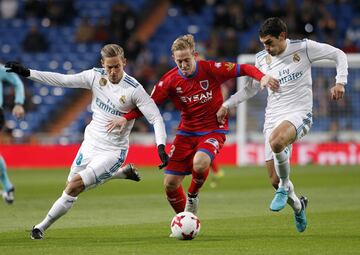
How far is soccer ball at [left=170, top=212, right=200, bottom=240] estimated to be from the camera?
9484mm

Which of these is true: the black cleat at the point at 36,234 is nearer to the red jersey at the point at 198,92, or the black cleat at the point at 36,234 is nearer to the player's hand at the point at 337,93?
the red jersey at the point at 198,92

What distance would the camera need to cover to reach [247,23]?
94.2ft

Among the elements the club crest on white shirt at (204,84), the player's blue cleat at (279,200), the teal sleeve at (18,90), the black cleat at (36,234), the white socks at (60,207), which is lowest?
the black cleat at (36,234)

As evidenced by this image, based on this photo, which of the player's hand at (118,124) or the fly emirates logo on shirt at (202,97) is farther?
the fly emirates logo on shirt at (202,97)

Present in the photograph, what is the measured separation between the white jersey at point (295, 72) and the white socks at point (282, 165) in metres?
0.55

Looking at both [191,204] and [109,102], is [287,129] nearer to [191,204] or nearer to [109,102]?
[191,204]

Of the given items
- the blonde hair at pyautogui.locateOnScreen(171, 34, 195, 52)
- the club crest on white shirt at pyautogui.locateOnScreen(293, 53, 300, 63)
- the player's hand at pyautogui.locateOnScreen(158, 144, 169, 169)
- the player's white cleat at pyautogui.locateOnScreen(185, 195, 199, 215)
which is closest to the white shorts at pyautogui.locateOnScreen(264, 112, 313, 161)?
the club crest on white shirt at pyautogui.locateOnScreen(293, 53, 300, 63)

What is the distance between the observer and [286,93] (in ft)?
33.9

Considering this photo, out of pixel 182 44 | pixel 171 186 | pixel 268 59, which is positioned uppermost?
pixel 268 59

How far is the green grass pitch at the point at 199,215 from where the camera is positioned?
8.88 m

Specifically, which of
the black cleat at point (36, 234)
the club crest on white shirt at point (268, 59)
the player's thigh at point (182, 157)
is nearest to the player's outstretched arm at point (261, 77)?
the club crest on white shirt at point (268, 59)

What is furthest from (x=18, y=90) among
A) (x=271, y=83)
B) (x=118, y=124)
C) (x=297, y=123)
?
(x=271, y=83)

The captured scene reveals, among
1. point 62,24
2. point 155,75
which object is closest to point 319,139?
point 155,75

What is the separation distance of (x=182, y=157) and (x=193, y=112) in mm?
531
